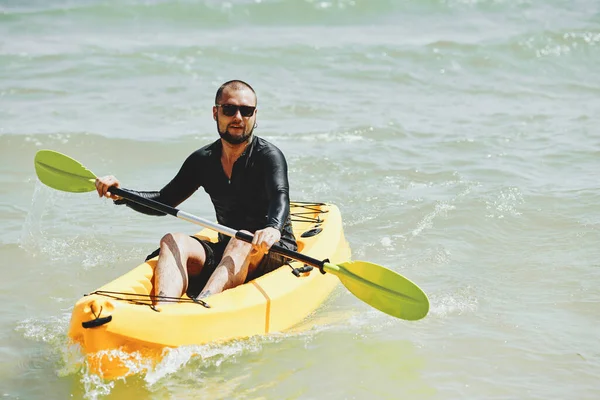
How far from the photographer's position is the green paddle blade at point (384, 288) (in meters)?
4.30

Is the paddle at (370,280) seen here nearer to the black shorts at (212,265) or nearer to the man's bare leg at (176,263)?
the man's bare leg at (176,263)

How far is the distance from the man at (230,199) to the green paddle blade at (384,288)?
0.44 m

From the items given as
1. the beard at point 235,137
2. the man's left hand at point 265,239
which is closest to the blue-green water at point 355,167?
the man's left hand at point 265,239

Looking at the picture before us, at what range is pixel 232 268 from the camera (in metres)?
4.52

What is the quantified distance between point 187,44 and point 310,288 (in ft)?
35.6

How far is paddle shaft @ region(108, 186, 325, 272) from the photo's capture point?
14.0 feet

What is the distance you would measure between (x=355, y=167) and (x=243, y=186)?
3749mm

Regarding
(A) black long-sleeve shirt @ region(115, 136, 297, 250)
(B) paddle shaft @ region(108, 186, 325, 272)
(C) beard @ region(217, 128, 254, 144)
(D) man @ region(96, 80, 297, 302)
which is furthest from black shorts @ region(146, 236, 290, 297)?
(C) beard @ region(217, 128, 254, 144)

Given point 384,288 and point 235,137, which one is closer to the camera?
point 384,288

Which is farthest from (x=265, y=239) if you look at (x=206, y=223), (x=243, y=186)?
(x=243, y=186)

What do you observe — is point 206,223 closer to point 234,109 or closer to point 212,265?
point 212,265

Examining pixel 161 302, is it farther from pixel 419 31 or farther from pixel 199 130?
pixel 419 31

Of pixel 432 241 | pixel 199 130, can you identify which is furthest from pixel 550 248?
pixel 199 130

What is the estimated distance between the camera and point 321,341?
14.9 feet
